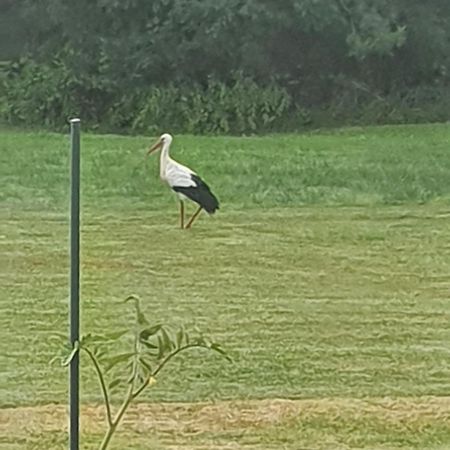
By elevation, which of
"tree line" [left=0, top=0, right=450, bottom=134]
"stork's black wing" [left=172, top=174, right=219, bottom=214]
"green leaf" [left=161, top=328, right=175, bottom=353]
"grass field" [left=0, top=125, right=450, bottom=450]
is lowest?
"grass field" [left=0, top=125, right=450, bottom=450]

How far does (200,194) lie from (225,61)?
345 centimetres

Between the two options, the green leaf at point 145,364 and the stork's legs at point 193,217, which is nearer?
the green leaf at point 145,364

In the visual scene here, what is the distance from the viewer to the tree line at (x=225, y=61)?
30.4 feet

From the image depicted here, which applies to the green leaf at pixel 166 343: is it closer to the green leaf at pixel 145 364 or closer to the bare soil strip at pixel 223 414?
the green leaf at pixel 145 364

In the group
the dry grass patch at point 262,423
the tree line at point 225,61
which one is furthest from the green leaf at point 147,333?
the tree line at point 225,61

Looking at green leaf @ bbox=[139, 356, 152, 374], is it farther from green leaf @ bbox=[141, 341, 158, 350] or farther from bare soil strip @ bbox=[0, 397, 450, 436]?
bare soil strip @ bbox=[0, 397, 450, 436]

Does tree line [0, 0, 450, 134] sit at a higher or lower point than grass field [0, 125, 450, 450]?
higher

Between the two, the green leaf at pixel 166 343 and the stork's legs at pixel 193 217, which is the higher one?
the green leaf at pixel 166 343

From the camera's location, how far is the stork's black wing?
6133 millimetres

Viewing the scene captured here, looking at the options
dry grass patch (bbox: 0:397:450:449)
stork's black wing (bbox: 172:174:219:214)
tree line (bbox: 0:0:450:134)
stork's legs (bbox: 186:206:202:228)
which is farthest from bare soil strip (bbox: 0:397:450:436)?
tree line (bbox: 0:0:450:134)

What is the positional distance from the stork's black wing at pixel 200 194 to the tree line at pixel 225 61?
2.78 m

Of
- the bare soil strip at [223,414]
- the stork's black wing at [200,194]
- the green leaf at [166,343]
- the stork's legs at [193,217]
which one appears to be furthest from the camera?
the stork's black wing at [200,194]

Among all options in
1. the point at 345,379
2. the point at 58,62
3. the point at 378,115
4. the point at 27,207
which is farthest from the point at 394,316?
the point at 58,62

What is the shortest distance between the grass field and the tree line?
635 millimetres
